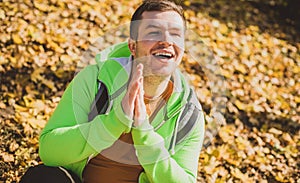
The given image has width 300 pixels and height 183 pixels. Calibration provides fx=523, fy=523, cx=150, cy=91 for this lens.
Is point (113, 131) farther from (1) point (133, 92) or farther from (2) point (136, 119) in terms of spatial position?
(1) point (133, 92)

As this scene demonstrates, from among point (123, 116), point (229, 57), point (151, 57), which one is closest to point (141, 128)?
point (123, 116)

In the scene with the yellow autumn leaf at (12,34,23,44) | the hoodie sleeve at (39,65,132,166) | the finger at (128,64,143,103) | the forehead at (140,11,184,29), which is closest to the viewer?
the finger at (128,64,143,103)

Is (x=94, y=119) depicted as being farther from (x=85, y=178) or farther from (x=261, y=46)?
(x=261, y=46)

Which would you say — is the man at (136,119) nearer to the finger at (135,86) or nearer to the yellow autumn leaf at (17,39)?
the finger at (135,86)

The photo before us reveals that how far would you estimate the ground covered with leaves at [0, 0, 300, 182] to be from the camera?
3.96 meters

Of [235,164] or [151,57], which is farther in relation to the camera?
[235,164]

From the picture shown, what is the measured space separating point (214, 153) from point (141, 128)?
2041 mm

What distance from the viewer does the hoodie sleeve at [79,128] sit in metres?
2.21

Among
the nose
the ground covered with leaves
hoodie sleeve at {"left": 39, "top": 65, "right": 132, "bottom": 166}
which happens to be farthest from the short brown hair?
the ground covered with leaves

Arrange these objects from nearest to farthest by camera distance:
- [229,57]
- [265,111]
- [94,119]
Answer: [94,119], [265,111], [229,57]

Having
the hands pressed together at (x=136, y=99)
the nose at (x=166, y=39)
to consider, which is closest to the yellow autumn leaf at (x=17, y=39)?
the nose at (x=166, y=39)

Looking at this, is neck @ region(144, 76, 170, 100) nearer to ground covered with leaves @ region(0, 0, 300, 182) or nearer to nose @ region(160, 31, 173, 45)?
nose @ region(160, 31, 173, 45)

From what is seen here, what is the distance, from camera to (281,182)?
4.08 meters

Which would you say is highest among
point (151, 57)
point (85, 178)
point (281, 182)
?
point (151, 57)
